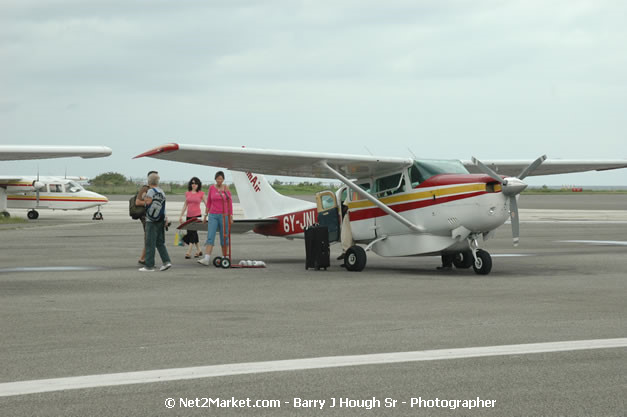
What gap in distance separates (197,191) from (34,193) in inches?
917

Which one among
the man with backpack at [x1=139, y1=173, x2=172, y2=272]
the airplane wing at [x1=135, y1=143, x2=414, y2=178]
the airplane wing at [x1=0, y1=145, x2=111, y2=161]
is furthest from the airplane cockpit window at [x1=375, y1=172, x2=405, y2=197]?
the airplane wing at [x1=0, y1=145, x2=111, y2=161]

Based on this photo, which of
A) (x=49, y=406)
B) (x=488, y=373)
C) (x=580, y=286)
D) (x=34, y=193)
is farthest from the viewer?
(x=34, y=193)

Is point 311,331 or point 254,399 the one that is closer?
point 254,399

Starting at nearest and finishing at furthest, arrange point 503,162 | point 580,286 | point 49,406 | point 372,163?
point 49,406
point 580,286
point 372,163
point 503,162

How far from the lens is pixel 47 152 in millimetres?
19688

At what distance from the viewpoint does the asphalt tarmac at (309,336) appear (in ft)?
16.1

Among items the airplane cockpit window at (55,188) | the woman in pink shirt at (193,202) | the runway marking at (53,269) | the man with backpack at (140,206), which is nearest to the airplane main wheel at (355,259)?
the man with backpack at (140,206)

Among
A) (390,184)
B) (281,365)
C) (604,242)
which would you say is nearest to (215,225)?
(390,184)

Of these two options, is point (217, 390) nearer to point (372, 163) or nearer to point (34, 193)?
point (372, 163)

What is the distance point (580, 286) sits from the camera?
11.5 metres

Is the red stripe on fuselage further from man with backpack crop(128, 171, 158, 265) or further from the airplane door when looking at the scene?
man with backpack crop(128, 171, 158, 265)

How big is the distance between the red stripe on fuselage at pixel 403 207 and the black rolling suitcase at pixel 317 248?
898mm

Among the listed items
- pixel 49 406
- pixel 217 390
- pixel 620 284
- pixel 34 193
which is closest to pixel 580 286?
pixel 620 284

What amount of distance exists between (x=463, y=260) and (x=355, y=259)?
7.05 feet
